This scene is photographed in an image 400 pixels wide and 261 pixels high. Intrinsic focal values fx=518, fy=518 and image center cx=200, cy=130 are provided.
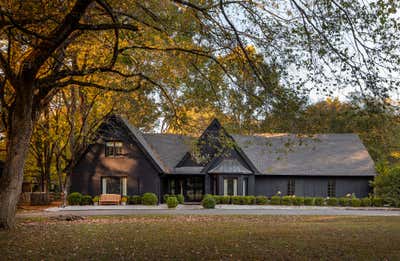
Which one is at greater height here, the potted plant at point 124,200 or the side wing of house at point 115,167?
the side wing of house at point 115,167

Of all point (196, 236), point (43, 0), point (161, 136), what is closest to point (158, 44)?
point (43, 0)

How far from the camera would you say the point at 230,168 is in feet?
134

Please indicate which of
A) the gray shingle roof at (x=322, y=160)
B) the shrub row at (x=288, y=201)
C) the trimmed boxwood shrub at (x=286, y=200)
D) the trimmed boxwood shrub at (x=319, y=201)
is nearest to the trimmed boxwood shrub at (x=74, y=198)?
the shrub row at (x=288, y=201)

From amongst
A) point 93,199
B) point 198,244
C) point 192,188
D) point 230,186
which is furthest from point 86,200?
point 198,244

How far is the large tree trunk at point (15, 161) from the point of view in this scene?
16.6m

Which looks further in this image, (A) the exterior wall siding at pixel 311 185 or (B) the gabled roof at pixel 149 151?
(A) the exterior wall siding at pixel 311 185

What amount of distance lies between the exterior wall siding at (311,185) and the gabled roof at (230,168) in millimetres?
1874

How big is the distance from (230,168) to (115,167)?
29.4 ft

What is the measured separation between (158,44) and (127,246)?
669cm

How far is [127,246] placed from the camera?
1292cm

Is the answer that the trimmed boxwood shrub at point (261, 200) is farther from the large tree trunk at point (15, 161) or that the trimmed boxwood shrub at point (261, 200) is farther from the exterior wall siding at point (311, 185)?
Answer: the large tree trunk at point (15, 161)

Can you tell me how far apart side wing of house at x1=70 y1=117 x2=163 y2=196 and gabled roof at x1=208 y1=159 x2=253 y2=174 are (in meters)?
4.84

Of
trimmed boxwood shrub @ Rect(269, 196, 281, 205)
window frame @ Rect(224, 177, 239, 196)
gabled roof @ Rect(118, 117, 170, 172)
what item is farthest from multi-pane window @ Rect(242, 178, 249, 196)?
gabled roof @ Rect(118, 117, 170, 172)

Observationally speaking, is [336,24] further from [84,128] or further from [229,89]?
[84,128]
